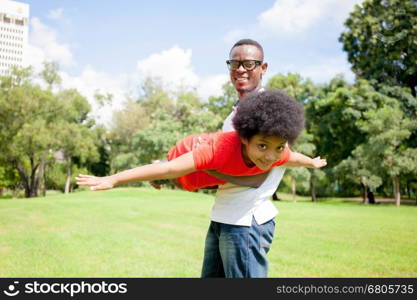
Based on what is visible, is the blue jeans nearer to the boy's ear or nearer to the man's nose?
the boy's ear

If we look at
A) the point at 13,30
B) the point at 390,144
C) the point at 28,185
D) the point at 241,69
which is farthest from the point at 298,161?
the point at 28,185

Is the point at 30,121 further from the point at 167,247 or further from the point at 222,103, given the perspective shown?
the point at 167,247

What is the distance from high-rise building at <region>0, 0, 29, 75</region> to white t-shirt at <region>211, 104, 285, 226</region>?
88.8 ft

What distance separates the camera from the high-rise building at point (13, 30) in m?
25.5

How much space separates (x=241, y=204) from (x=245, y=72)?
35.0 inches

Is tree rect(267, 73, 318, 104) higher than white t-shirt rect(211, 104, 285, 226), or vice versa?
tree rect(267, 73, 318, 104)

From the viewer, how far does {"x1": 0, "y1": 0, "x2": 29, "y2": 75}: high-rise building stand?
25.5 metres

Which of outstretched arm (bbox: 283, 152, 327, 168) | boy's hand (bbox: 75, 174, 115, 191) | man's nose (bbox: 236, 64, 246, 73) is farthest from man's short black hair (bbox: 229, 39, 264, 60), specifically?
boy's hand (bbox: 75, 174, 115, 191)

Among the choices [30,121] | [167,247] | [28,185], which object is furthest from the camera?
[28,185]

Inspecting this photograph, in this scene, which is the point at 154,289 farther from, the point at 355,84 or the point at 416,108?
the point at 355,84

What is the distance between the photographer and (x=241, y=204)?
88.4 inches

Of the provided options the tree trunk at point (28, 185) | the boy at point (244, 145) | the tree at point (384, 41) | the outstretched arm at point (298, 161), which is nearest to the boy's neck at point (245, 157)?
the boy at point (244, 145)

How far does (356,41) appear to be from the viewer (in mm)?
26984

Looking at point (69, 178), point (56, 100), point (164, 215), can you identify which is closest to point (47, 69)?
point (56, 100)
